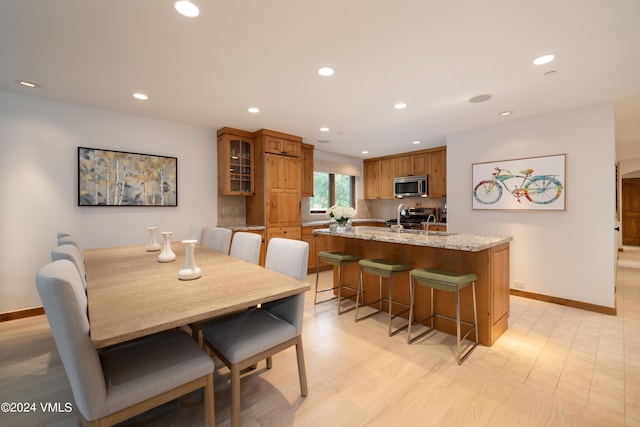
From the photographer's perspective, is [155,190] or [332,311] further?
[155,190]

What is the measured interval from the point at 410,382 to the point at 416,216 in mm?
4322

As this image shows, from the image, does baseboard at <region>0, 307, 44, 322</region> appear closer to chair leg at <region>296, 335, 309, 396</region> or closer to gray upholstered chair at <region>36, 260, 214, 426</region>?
gray upholstered chair at <region>36, 260, 214, 426</region>

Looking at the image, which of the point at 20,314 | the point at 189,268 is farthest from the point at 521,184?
the point at 20,314

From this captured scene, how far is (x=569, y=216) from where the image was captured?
3.36 metres

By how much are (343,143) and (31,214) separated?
445cm

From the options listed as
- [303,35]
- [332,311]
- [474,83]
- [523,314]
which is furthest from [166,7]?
[523,314]

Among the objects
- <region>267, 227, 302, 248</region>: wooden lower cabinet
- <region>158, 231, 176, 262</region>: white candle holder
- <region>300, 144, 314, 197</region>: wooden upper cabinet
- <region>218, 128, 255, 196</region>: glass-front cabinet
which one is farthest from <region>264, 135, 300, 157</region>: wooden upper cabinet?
<region>158, 231, 176, 262</region>: white candle holder

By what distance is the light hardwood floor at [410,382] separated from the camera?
5.22 feet

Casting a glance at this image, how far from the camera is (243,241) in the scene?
244 centimetres

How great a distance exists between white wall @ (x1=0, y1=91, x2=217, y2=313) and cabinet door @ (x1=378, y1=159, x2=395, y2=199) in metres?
4.47

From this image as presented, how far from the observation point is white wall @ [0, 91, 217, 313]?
294 centimetres

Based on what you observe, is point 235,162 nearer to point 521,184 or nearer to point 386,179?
point 386,179

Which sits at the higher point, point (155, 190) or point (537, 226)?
point (155, 190)

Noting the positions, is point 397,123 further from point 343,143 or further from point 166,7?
point 166,7
